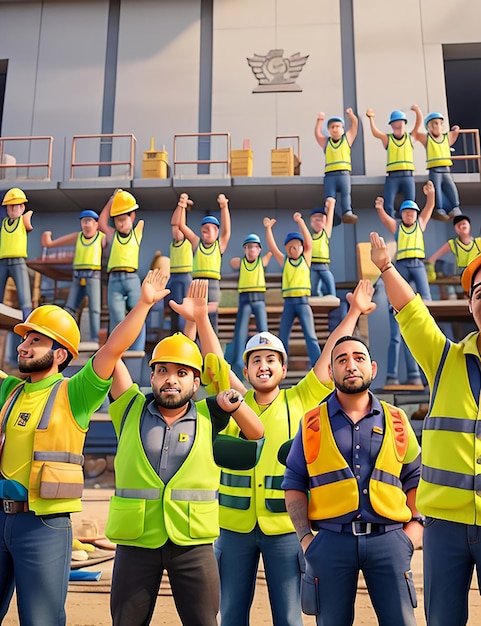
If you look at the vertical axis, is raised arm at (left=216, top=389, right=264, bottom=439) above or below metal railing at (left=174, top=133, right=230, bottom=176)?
below

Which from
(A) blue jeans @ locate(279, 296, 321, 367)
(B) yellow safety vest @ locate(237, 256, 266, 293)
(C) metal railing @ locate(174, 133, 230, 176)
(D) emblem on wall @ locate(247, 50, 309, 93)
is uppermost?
(D) emblem on wall @ locate(247, 50, 309, 93)

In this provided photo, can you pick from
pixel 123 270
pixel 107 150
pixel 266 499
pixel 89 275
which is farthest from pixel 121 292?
pixel 266 499

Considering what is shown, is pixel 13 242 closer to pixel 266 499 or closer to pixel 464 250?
pixel 266 499

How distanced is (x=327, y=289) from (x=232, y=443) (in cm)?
801

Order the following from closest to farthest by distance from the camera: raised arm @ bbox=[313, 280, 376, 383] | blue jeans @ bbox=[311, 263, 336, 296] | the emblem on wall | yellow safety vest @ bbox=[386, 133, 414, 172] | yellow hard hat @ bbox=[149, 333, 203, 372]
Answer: yellow hard hat @ bbox=[149, 333, 203, 372] → raised arm @ bbox=[313, 280, 376, 383] → blue jeans @ bbox=[311, 263, 336, 296] → yellow safety vest @ bbox=[386, 133, 414, 172] → the emblem on wall

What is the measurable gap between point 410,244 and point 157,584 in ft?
27.1

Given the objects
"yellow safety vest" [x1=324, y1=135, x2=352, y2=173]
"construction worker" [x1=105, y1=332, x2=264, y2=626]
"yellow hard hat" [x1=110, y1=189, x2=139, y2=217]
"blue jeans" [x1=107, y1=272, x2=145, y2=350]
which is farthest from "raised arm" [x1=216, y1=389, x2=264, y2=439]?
"yellow safety vest" [x1=324, y1=135, x2=352, y2=173]

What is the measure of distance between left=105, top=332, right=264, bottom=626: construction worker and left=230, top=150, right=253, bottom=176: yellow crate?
9.73 metres

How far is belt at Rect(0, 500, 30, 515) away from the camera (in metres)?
2.66

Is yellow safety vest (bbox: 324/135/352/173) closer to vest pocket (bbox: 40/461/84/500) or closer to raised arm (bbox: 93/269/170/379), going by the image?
raised arm (bbox: 93/269/170/379)

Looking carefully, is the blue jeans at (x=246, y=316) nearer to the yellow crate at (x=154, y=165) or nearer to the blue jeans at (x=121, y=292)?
the blue jeans at (x=121, y=292)

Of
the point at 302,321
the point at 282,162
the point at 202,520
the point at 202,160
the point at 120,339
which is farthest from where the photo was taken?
the point at 202,160

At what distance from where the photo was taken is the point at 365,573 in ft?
7.86

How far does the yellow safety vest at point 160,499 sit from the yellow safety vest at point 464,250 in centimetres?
891
